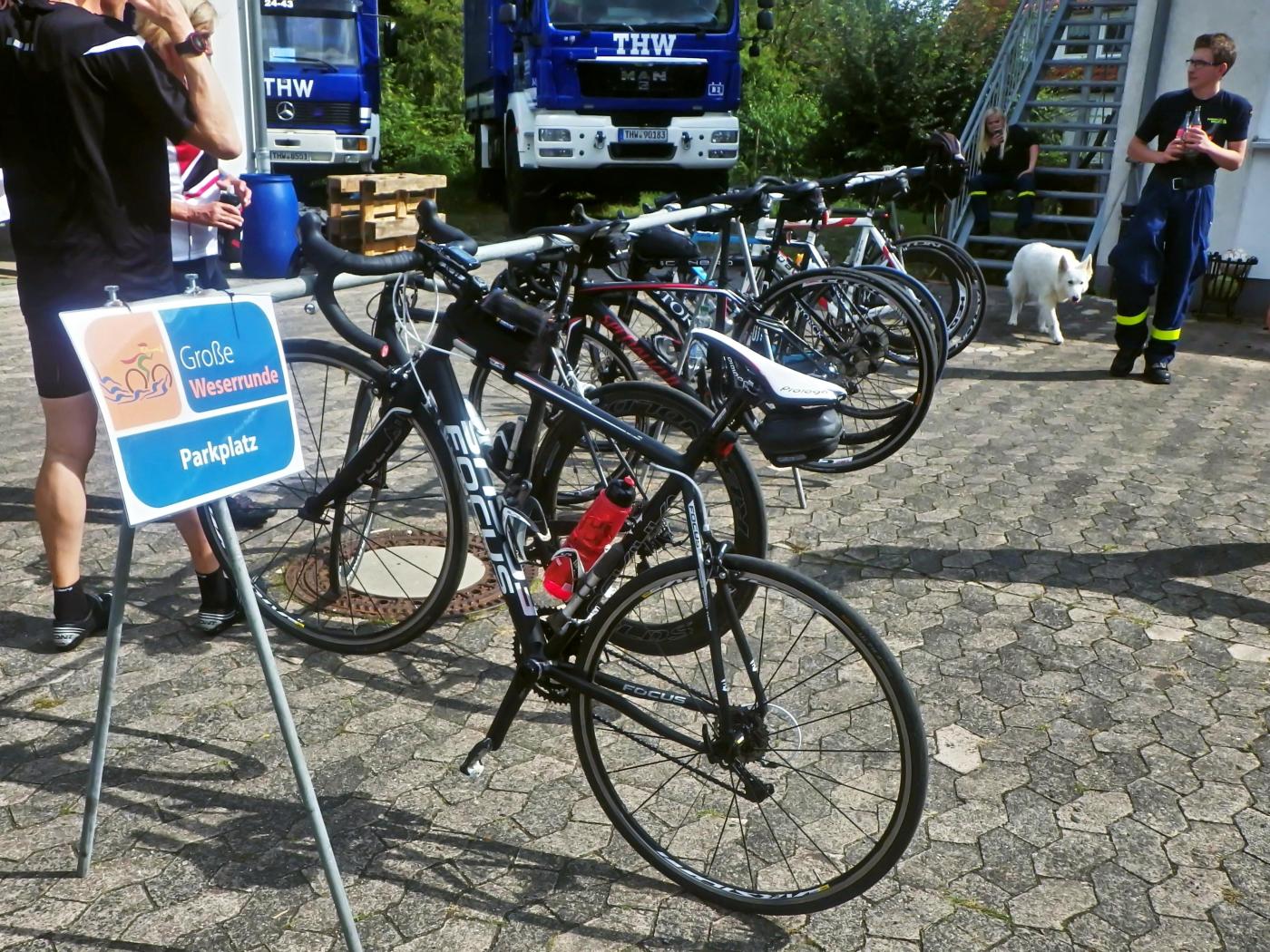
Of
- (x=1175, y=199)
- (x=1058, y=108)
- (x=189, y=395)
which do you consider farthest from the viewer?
(x=1058, y=108)

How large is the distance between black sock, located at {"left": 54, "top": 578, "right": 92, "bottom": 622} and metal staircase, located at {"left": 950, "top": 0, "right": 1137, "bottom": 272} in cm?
1009

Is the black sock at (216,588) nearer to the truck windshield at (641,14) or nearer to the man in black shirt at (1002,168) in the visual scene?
the man in black shirt at (1002,168)

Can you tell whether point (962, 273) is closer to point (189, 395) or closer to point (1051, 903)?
point (1051, 903)

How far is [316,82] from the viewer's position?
1594cm

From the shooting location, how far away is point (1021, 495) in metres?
5.81

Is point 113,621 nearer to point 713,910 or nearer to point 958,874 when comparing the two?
point 713,910

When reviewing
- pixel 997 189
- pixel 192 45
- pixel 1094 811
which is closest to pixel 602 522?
pixel 1094 811

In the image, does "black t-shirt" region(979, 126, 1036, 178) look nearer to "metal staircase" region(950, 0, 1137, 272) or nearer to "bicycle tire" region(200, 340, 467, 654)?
"metal staircase" region(950, 0, 1137, 272)

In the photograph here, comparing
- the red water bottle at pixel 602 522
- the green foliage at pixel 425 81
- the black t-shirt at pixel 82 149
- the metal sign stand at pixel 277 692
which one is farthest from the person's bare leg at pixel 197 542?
the green foliage at pixel 425 81

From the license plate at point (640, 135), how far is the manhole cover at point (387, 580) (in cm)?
1097

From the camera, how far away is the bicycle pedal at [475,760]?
3.09 meters

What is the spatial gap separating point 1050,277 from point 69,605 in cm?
804

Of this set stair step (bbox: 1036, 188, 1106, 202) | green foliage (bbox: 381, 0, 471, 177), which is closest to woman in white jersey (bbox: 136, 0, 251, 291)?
stair step (bbox: 1036, 188, 1106, 202)

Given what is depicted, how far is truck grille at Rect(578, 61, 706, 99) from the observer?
47.0 feet
